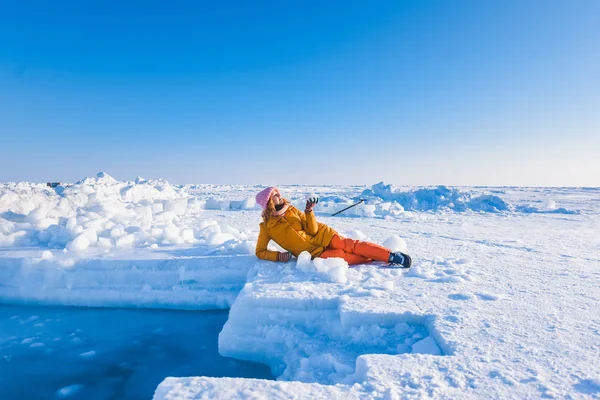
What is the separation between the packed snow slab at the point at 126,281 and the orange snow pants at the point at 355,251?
0.93 m

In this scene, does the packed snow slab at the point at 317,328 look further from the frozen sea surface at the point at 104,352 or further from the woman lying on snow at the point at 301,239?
the woman lying on snow at the point at 301,239

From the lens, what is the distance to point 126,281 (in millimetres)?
3725

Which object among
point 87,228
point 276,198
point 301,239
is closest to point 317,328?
point 301,239

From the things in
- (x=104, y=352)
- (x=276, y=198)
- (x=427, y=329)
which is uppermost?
(x=276, y=198)

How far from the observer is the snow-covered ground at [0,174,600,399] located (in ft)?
4.79

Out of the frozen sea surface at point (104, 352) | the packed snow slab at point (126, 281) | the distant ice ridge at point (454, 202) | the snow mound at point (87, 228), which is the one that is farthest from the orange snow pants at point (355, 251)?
the distant ice ridge at point (454, 202)

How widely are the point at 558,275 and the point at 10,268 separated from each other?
5.84m

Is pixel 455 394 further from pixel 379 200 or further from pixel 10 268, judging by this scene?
pixel 379 200

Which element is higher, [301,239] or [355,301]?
[301,239]

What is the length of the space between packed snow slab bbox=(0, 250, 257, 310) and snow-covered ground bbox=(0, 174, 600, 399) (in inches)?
0.4

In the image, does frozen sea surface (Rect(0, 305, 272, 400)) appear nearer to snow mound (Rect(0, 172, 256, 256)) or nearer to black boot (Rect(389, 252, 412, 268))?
snow mound (Rect(0, 172, 256, 256))

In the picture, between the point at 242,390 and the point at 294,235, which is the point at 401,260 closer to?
the point at 294,235

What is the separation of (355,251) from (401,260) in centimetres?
48

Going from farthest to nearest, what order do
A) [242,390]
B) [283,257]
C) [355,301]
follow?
[283,257], [355,301], [242,390]
